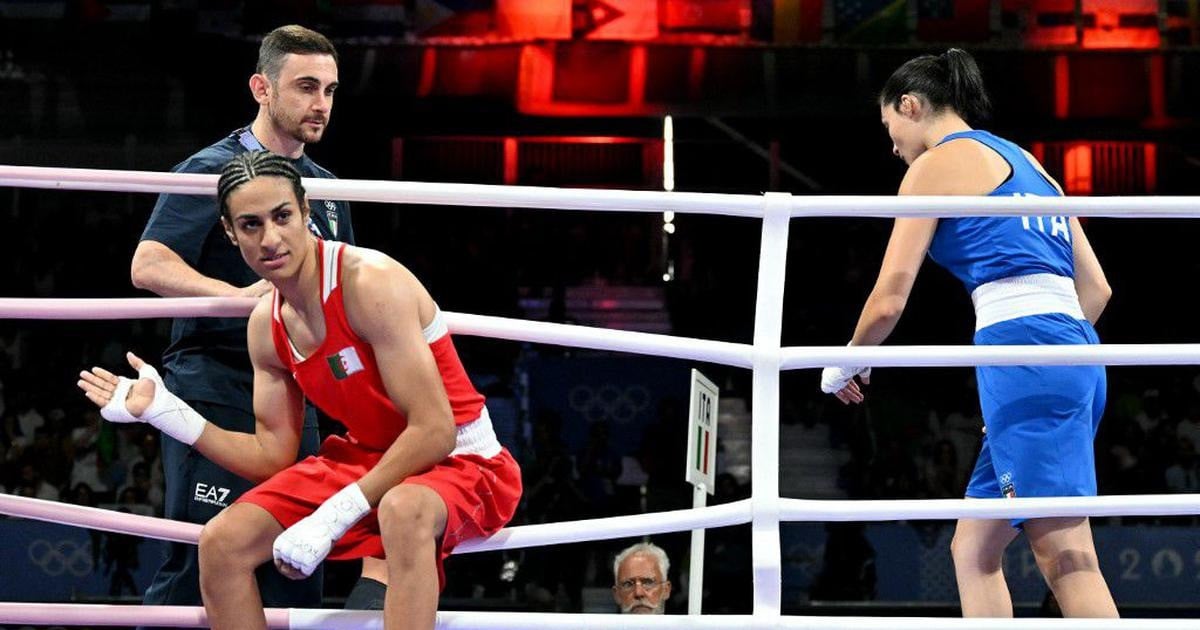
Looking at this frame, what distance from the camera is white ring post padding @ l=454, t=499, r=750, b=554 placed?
2.76 metres

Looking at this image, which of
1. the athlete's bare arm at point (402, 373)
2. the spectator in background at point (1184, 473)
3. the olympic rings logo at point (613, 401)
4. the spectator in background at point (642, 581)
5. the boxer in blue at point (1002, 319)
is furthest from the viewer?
the olympic rings logo at point (613, 401)

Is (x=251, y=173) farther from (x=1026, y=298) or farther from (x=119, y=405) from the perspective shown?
(x=1026, y=298)

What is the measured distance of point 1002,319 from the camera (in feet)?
10.1

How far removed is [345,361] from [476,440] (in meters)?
0.31

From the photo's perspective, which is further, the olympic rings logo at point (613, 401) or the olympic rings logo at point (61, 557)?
the olympic rings logo at point (613, 401)

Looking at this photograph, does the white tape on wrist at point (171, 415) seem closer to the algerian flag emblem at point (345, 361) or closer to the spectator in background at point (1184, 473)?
the algerian flag emblem at point (345, 361)

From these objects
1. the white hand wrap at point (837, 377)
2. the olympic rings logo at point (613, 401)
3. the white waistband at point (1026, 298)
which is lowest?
the white hand wrap at point (837, 377)

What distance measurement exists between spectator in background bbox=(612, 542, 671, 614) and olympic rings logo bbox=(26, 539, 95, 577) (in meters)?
4.17

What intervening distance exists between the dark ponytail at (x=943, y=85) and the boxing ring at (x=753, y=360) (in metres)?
0.53

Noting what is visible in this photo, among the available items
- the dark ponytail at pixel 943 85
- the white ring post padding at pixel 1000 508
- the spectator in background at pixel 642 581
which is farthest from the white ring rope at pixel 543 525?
the spectator in background at pixel 642 581

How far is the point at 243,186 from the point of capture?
2.70 m

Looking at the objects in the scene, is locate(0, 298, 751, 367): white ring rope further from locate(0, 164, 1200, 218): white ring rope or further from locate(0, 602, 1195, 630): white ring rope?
locate(0, 602, 1195, 630): white ring rope

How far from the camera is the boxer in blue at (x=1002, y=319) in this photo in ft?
9.68

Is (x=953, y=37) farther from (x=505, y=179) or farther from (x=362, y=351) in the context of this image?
(x=362, y=351)
